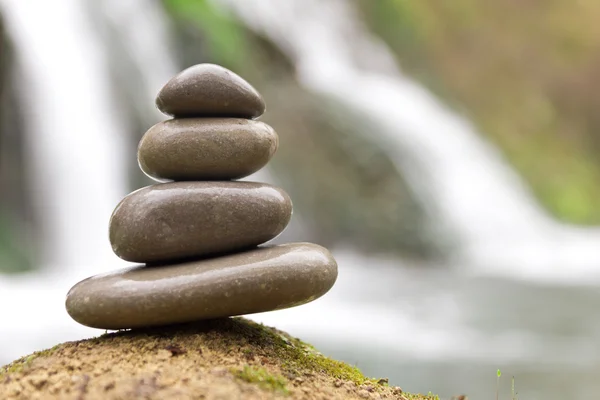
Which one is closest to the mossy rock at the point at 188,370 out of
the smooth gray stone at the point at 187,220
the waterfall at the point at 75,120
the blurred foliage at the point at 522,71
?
the smooth gray stone at the point at 187,220

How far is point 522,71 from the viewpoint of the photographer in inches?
1201

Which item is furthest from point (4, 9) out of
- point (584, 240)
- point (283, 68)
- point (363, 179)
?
point (584, 240)

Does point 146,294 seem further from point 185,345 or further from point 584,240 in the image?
point 584,240

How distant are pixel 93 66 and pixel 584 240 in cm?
1552

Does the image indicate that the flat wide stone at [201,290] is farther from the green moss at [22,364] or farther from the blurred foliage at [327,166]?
the blurred foliage at [327,166]

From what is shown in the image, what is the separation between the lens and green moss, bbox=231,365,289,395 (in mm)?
3501

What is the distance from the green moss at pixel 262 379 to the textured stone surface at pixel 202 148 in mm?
1440

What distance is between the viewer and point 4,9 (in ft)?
53.7

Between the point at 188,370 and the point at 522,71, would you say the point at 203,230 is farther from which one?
the point at 522,71

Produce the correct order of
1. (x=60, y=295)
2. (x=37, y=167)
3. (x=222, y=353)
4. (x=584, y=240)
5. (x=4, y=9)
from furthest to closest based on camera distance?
1. (x=584, y=240)
2. (x=4, y=9)
3. (x=37, y=167)
4. (x=60, y=295)
5. (x=222, y=353)

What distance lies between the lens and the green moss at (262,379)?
3.50m

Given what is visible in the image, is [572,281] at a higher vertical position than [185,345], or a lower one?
higher

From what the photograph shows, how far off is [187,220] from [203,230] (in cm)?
12

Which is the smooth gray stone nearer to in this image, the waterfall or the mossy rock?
the mossy rock
